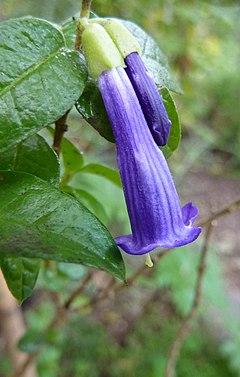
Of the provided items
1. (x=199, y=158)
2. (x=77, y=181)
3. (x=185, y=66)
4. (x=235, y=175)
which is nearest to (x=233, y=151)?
(x=235, y=175)

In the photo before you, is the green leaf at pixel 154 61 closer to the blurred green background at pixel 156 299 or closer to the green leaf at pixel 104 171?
the green leaf at pixel 104 171

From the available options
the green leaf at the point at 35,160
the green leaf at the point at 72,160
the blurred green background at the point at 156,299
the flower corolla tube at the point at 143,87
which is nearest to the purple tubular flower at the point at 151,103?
the flower corolla tube at the point at 143,87

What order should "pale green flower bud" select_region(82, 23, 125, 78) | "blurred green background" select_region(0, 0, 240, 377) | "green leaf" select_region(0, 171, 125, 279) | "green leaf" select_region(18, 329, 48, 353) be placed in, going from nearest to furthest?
"green leaf" select_region(0, 171, 125, 279)
"pale green flower bud" select_region(82, 23, 125, 78)
"green leaf" select_region(18, 329, 48, 353)
"blurred green background" select_region(0, 0, 240, 377)

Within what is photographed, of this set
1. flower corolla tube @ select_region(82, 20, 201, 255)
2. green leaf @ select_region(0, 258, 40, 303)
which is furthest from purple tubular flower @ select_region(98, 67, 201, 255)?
green leaf @ select_region(0, 258, 40, 303)

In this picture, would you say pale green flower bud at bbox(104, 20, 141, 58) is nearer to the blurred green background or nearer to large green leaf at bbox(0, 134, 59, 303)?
large green leaf at bbox(0, 134, 59, 303)

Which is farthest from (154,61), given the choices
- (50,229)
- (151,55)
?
(50,229)

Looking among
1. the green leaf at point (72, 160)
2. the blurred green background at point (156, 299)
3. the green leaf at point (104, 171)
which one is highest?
the green leaf at point (72, 160)

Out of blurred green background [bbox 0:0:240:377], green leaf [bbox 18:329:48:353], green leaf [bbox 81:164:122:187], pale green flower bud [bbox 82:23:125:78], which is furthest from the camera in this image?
blurred green background [bbox 0:0:240:377]
